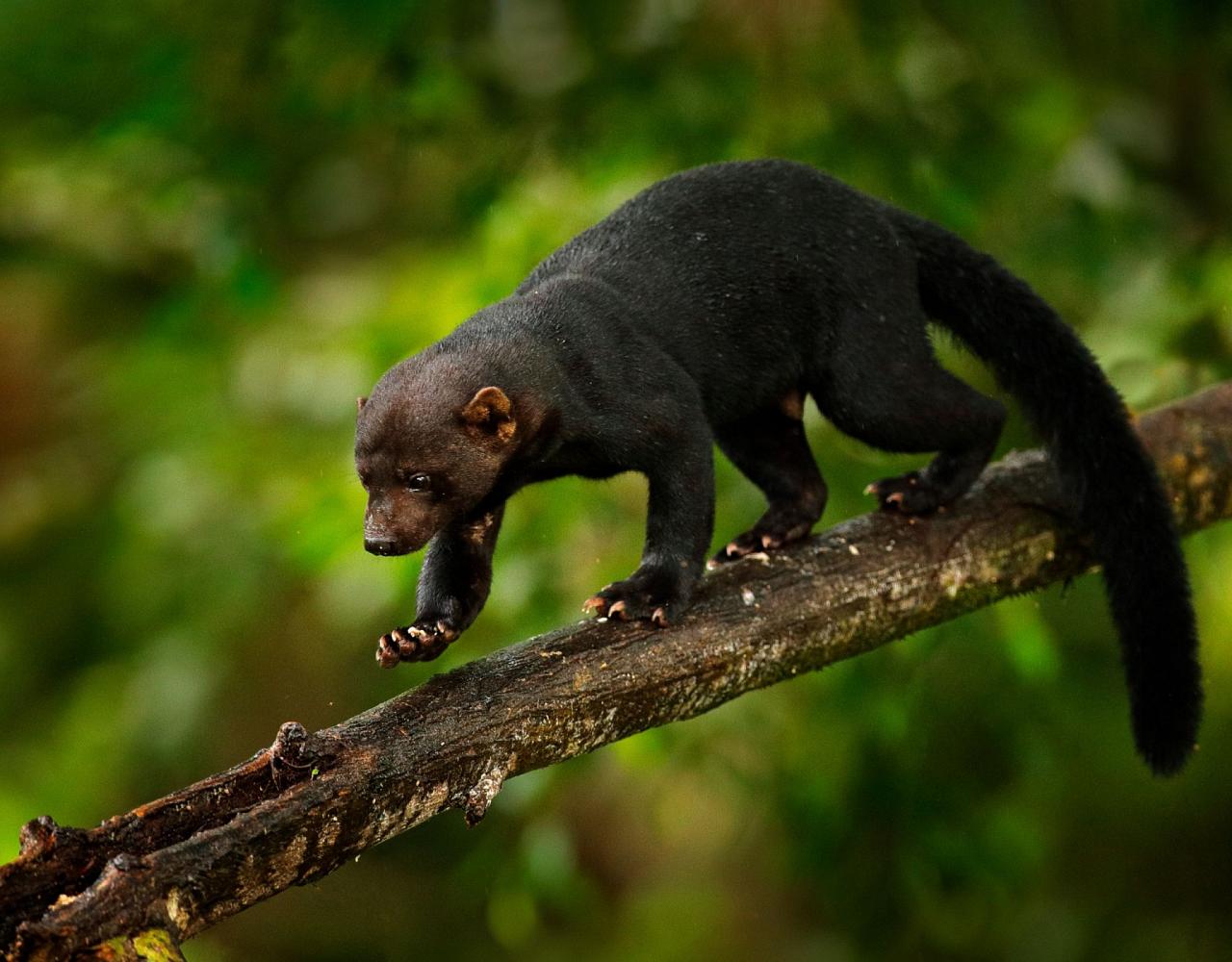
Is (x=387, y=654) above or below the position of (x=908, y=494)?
below

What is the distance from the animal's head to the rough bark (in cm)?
48

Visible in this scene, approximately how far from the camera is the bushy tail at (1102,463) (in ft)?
17.2

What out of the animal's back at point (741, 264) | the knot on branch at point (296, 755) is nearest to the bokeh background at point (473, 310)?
the animal's back at point (741, 264)

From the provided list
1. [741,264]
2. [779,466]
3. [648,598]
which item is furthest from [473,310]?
[648,598]

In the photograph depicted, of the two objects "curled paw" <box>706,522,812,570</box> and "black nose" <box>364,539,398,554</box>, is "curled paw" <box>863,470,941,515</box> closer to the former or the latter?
"curled paw" <box>706,522,812,570</box>

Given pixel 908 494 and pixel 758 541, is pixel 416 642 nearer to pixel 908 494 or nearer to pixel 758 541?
pixel 758 541

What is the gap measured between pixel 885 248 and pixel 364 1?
228 cm

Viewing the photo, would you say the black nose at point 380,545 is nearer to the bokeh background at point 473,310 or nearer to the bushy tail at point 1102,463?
the bokeh background at point 473,310

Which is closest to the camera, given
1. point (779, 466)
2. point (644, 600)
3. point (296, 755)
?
point (296, 755)

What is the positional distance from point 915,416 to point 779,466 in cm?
66

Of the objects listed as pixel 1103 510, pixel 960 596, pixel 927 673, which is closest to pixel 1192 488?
pixel 1103 510

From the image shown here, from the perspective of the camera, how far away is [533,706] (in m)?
4.09

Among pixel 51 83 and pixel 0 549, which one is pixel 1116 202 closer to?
pixel 51 83

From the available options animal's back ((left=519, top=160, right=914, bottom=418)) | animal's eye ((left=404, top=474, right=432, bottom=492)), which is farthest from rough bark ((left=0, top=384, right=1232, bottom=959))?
animal's back ((left=519, top=160, right=914, bottom=418))
